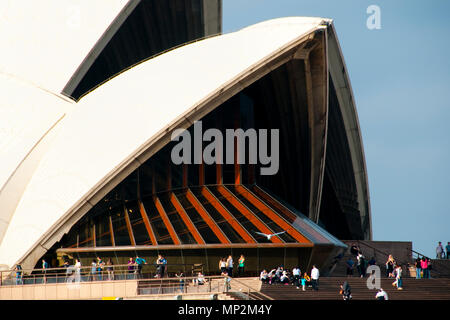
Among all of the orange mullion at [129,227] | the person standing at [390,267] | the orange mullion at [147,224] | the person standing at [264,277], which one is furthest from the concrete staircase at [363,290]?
the orange mullion at [129,227]

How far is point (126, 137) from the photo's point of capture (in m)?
31.5

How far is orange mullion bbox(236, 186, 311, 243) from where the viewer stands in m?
30.3

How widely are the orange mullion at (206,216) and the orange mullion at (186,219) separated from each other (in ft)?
1.80

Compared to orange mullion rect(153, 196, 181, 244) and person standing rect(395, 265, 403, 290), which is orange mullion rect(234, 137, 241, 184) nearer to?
orange mullion rect(153, 196, 181, 244)

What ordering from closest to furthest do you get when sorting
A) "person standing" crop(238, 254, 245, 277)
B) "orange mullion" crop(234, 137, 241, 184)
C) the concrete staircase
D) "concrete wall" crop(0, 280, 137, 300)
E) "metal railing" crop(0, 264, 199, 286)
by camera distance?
the concrete staircase < "concrete wall" crop(0, 280, 137, 300) < "metal railing" crop(0, 264, 199, 286) < "person standing" crop(238, 254, 245, 277) < "orange mullion" crop(234, 137, 241, 184)

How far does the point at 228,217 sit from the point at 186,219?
1.58 metres

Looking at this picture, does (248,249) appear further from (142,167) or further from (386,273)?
(386,273)

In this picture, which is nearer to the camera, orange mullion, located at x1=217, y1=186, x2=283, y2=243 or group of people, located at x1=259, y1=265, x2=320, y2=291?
group of people, located at x1=259, y1=265, x2=320, y2=291

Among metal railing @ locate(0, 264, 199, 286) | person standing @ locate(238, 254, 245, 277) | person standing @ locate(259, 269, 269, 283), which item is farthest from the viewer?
person standing @ locate(238, 254, 245, 277)

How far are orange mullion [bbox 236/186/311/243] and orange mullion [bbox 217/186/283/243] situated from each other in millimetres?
603

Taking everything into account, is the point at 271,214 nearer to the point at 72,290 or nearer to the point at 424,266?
the point at 424,266

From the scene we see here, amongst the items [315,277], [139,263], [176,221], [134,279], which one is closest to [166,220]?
[176,221]

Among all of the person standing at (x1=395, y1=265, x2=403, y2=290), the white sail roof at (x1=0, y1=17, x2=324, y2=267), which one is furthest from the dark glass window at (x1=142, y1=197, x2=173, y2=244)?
the person standing at (x1=395, y1=265, x2=403, y2=290)

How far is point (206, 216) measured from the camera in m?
31.6
